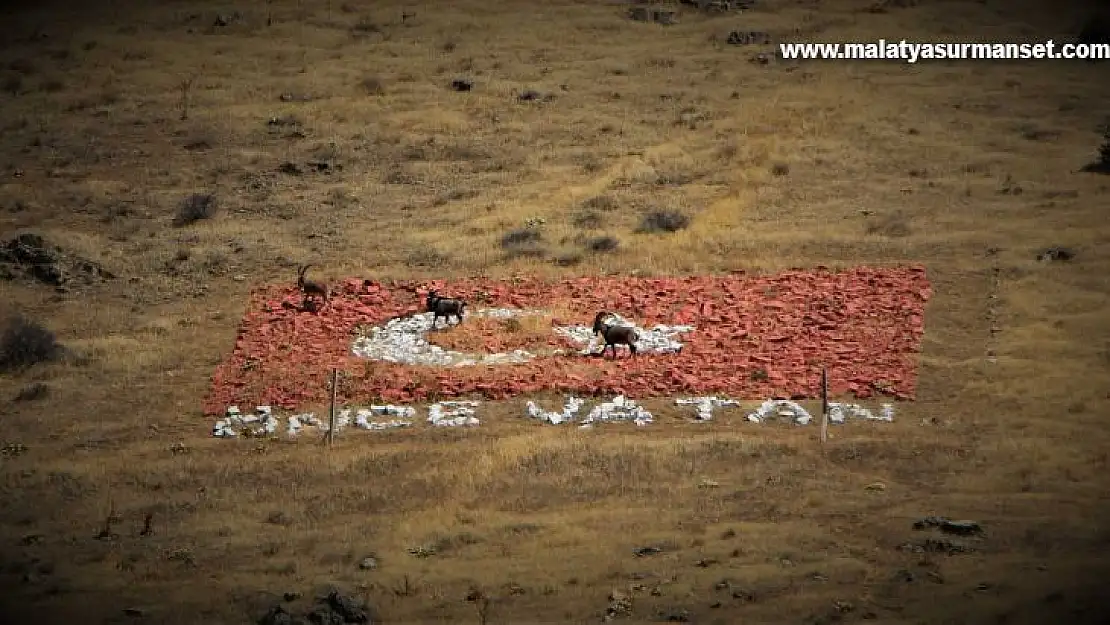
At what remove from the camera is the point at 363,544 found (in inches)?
918

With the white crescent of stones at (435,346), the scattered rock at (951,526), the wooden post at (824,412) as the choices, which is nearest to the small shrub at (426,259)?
the white crescent of stones at (435,346)

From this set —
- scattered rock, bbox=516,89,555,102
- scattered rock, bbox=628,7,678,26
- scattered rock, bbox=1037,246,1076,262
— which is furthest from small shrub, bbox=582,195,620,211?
scattered rock, bbox=628,7,678,26

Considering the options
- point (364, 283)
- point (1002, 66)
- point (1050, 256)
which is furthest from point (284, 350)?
point (1002, 66)

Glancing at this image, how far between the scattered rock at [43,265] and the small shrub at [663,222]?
1146cm

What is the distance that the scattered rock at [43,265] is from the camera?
3503 cm

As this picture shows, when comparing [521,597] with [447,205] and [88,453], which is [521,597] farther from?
[447,205]

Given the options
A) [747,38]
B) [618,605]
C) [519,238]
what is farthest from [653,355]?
[747,38]

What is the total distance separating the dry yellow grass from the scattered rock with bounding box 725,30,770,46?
2.01 ft

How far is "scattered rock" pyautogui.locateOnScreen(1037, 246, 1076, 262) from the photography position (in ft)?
111

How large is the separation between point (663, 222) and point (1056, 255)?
835 centimetres

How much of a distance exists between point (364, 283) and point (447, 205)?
6.05 m

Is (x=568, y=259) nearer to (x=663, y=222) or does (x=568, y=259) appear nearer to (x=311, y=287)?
(x=663, y=222)

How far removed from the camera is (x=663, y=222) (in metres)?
37.2

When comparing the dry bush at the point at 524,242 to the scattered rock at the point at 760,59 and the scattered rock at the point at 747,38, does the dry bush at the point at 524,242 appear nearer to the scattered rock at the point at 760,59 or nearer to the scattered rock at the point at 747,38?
the scattered rock at the point at 760,59
